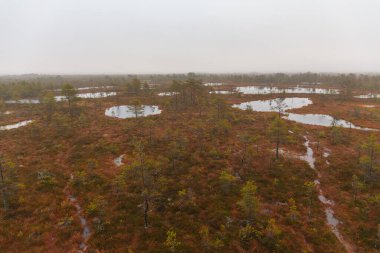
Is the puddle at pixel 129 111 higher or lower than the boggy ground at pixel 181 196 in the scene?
higher

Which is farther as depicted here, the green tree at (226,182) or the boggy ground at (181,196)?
the green tree at (226,182)

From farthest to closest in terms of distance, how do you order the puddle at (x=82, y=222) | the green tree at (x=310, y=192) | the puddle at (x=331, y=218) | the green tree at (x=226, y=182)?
the green tree at (x=226, y=182), the green tree at (x=310, y=192), the puddle at (x=82, y=222), the puddle at (x=331, y=218)

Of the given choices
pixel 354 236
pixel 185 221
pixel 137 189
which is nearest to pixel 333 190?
pixel 354 236

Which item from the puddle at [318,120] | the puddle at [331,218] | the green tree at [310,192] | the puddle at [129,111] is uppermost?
the puddle at [129,111]

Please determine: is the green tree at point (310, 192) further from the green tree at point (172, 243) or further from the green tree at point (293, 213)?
the green tree at point (172, 243)

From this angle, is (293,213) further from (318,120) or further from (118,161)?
(318,120)

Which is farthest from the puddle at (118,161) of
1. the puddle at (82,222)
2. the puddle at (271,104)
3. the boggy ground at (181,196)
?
the puddle at (271,104)

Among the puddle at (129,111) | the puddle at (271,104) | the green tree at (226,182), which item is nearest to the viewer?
the green tree at (226,182)
